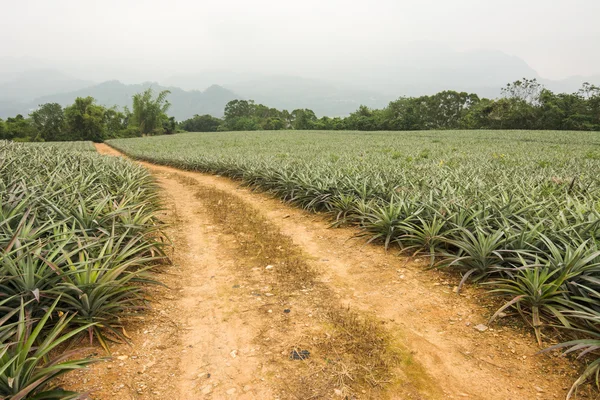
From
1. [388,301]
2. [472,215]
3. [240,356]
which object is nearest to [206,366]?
[240,356]

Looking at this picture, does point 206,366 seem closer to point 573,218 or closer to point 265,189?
point 573,218

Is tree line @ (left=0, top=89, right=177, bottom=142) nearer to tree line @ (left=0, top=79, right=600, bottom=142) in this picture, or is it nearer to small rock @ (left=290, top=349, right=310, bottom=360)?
tree line @ (left=0, top=79, right=600, bottom=142)

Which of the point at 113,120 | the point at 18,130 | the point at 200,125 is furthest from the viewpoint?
the point at 200,125

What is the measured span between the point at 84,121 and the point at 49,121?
891cm

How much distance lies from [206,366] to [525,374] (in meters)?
2.45

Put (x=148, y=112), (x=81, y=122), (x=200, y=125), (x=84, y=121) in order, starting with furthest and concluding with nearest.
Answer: (x=200, y=125)
(x=148, y=112)
(x=81, y=122)
(x=84, y=121)

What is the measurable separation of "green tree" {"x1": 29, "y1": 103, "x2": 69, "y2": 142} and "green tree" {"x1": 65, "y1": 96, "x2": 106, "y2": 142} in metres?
2.97

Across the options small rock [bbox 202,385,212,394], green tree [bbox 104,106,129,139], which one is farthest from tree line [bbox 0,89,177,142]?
small rock [bbox 202,385,212,394]

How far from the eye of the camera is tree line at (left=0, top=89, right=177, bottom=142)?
52.9m

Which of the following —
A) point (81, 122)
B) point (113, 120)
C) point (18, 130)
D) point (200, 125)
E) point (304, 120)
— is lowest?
point (18, 130)

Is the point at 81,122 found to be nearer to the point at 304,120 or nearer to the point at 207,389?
the point at 304,120

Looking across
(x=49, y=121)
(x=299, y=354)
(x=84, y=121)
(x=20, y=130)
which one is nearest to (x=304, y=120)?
(x=84, y=121)

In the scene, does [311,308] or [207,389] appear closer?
[207,389]

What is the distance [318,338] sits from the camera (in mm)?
2719
